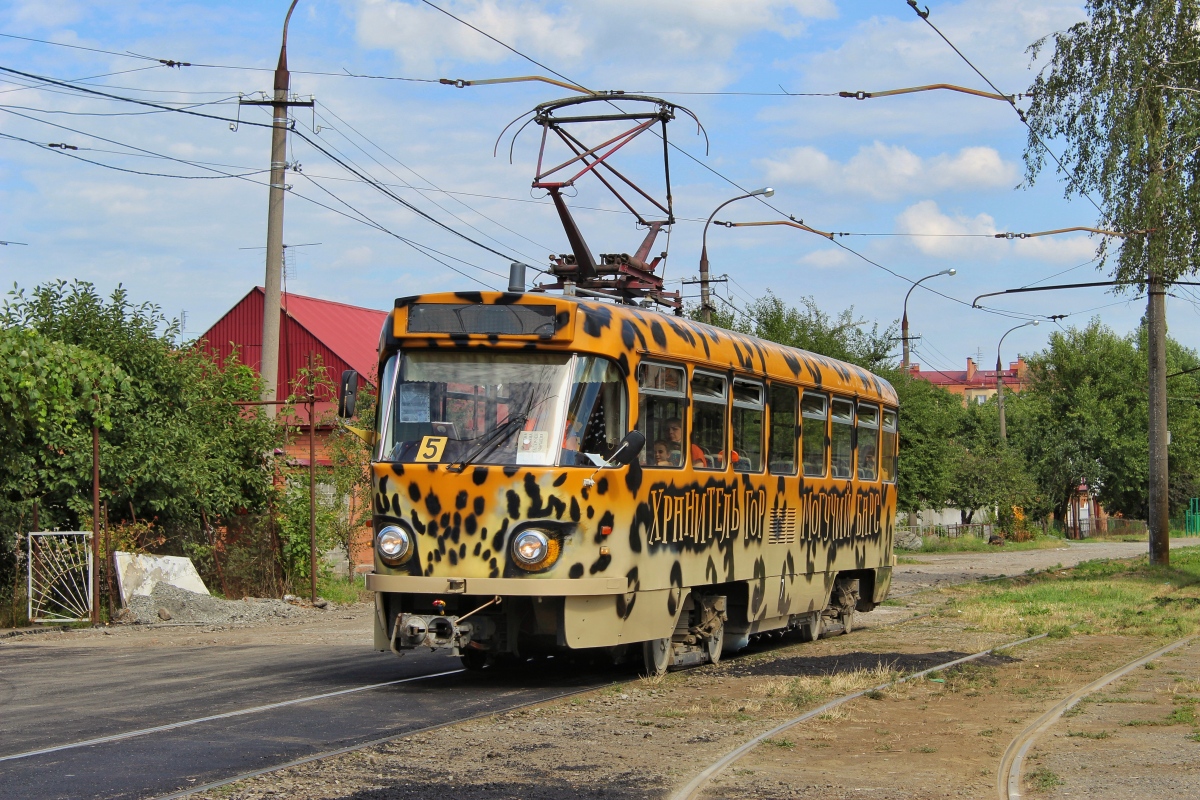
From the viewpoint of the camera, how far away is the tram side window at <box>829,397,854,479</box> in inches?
637

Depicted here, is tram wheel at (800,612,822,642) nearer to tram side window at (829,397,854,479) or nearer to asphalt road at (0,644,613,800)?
tram side window at (829,397,854,479)

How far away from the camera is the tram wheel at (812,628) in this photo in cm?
1653

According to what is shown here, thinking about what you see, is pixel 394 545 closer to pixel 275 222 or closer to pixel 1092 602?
pixel 275 222

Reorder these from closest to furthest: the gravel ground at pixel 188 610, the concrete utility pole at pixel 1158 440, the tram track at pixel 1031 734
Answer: the tram track at pixel 1031 734 → the gravel ground at pixel 188 610 → the concrete utility pole at pixel 1158 440

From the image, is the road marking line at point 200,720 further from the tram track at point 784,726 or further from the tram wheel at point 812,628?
the tram wheel at point 812,628

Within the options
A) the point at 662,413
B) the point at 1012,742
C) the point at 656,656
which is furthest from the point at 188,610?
the point at 1012,742

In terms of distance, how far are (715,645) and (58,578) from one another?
9.48 m

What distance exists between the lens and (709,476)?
12820mm

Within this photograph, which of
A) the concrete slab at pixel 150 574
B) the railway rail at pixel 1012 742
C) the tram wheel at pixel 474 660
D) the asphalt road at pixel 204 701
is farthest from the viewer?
the concrete slab at pixel 150 574

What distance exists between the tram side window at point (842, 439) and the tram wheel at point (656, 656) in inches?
167

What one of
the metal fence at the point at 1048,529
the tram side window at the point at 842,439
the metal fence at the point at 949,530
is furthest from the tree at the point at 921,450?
the tram side window at the point at 842,439

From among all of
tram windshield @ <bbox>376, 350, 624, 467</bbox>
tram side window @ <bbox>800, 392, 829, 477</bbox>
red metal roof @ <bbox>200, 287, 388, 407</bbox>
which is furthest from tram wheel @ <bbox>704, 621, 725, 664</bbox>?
red metal roof @ <bbox>200, 287, 388, 407</bbox>

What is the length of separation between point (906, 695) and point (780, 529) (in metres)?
3.46

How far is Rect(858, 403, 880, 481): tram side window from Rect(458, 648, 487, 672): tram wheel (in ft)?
20.2
